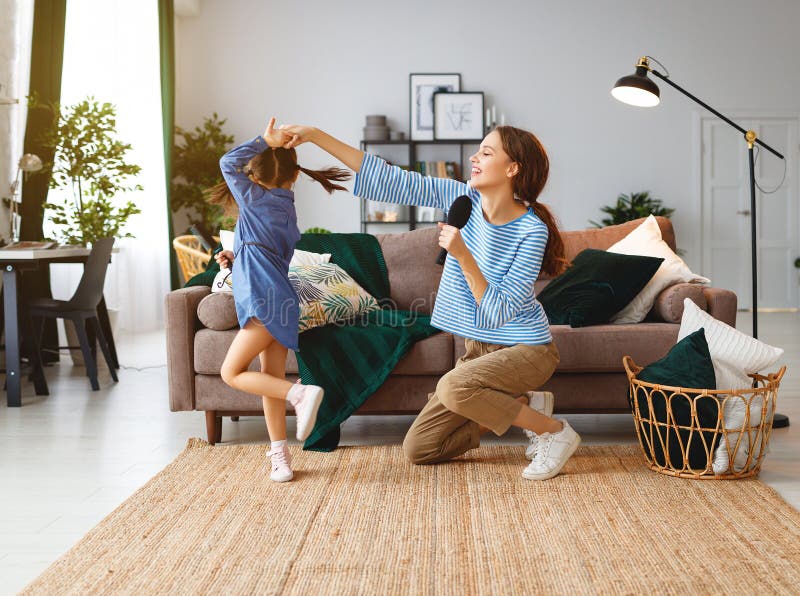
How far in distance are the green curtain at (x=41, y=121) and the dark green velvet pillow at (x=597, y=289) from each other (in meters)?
3.15

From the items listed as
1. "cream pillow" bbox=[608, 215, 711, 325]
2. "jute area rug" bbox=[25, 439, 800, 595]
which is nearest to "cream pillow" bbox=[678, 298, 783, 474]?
"jute area rug" bbox=[25, 439, 800, 595]

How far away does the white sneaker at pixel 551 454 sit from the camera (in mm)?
2551

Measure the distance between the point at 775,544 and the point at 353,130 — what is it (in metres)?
6.46

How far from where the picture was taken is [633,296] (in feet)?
10.5

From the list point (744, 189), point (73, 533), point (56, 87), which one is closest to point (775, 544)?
point (73, 533)

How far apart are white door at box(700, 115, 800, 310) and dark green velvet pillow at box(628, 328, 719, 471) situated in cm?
592

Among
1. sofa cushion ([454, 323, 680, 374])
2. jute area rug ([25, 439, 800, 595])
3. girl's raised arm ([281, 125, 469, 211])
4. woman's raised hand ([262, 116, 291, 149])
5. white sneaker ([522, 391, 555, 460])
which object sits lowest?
jute area rug ([25, 439, 800, 595])

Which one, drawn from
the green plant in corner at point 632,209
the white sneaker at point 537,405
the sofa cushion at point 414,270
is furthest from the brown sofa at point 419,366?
the green plant in corner at point 632,209

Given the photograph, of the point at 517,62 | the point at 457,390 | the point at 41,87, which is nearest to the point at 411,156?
the point at 517,62

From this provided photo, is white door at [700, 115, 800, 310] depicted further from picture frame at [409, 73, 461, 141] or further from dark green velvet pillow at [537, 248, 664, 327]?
dark green velvet pillow at [537, 248, 664, 327]

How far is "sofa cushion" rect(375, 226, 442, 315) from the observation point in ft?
11.8

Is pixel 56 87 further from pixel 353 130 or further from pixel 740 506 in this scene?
pixel 740 506

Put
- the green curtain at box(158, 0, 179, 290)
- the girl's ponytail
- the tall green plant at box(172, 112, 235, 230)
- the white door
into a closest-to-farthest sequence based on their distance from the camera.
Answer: the girl's ponytail, the green curtain at box(158, 0, 179, 290), the tall green plant at box(172, 112, 235, 230), the white door

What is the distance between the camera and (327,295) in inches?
121
